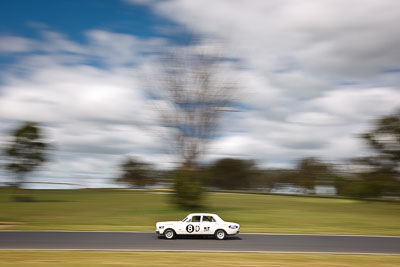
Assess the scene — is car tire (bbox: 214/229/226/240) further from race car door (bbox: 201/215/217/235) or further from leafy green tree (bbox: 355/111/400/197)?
leafy green tree (bbox: 355/111/400/197)

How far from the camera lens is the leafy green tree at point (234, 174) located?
306 ft

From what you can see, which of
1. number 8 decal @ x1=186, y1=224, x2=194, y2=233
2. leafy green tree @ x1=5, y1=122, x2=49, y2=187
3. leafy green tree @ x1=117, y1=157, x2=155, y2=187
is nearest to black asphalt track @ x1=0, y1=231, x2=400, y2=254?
number 8 decal @ x1=186, y1=224, x2=194, y2=233

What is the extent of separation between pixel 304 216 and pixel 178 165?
11149mm

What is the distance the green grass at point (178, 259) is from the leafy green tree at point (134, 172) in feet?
250

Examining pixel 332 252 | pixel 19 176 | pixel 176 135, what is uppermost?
pixel 176 135

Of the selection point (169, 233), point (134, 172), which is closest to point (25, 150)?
point (169, 233)

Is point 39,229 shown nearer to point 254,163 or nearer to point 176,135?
point 176,135

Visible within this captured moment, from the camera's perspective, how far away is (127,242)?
16719mm

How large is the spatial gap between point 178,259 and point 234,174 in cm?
8201

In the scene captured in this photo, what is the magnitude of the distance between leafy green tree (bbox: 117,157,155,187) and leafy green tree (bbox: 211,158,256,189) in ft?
53.7

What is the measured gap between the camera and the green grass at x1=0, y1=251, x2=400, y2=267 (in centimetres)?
1177

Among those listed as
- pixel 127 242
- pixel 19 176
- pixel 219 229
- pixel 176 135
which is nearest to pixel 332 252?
pixel 219 229

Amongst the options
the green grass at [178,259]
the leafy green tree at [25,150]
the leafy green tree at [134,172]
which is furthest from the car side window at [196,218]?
the leafy green tree at [134,172]

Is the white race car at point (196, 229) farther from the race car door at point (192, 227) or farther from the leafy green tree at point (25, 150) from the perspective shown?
the leafy green tree at point (25, 150)
